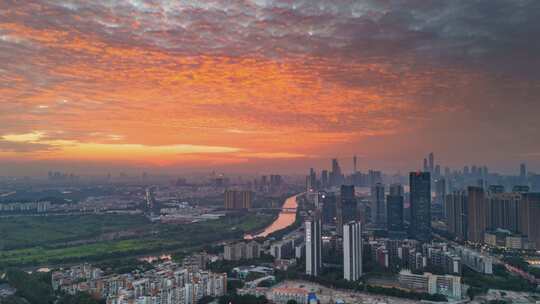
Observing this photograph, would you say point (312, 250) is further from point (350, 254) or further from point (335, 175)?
point (335, 175)

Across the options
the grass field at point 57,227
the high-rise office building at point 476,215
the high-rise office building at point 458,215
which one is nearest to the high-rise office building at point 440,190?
the high-rise office building at point 458,215

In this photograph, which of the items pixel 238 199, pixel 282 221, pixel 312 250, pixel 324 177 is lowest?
pixel 282 221

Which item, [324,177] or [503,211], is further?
[324,177]

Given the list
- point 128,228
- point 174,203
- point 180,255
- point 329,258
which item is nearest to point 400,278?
point 329,258

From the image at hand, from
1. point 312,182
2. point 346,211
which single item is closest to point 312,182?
point 312,182

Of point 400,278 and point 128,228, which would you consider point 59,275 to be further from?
point 128,228

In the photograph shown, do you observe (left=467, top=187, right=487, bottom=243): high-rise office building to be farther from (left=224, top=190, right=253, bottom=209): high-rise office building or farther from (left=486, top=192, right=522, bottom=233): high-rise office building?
(left=224, top=190, right=253, bottom=209): high-rise office building
